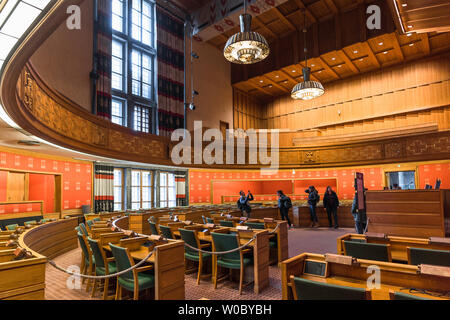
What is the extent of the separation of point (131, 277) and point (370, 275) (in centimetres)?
242

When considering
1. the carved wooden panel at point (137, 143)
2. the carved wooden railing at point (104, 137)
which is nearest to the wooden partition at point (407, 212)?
the carved wooden railing at point (104, 137)

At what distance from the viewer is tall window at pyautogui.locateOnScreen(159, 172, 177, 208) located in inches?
476

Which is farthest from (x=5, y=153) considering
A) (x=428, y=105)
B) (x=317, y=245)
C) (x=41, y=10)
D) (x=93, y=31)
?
(x=428, y=105)

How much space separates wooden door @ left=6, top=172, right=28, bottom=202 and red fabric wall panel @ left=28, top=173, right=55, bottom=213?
35 centimetres

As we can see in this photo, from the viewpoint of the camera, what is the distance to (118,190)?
34.5 ft

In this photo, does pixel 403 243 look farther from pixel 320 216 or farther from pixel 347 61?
pixel 347 61

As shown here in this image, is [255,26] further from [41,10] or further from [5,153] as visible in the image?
[41,10]

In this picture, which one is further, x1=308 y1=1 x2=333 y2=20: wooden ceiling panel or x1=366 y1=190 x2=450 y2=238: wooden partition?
x1=308 y1=1 x2=333 y2=20: wooden ceiling panel

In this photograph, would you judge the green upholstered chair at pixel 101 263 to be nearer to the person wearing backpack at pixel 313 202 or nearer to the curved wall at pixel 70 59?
the curved wall at pixel 70 59

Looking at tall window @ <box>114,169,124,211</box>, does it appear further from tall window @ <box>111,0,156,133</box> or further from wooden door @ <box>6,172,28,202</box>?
wooden door @ <box>6,172,28,202</box>

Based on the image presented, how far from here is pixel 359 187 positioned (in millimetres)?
6355

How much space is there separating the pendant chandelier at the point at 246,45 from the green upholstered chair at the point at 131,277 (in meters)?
5.41

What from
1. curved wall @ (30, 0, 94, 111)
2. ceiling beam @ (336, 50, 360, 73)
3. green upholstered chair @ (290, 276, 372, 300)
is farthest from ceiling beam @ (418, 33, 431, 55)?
green upholstered chair @ (290, 276, 372, 300)

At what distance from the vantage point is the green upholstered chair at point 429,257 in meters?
2.56
